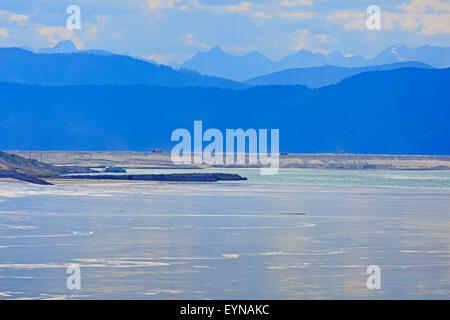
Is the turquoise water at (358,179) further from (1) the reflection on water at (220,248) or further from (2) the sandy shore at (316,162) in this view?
(2) the sandy shore at (316,162)

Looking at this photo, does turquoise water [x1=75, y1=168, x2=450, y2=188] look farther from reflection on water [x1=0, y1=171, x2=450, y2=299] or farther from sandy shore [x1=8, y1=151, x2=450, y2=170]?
sandy shore [x1=8, y1=151, x2=450, y2=170]

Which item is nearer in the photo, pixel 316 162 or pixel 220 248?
Result: pixel 220 248

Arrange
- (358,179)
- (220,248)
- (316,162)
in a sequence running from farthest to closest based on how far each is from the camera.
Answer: (316,162)
(358,179)
(220,248)

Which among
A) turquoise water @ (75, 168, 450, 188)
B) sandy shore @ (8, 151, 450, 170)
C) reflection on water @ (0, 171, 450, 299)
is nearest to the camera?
reflection on water @ (0, 171, 450, 299)

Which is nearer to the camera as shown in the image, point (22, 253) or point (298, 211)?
point (22, 253)

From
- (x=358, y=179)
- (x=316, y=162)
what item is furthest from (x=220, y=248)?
(x=316, y=162)

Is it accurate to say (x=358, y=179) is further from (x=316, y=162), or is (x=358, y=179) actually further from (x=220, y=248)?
(x=316, y=162)

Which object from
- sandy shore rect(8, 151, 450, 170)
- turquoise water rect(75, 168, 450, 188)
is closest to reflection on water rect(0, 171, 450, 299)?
turquoise water rect(75, 168, 450, 188)

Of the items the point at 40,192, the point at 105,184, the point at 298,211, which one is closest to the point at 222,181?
the point at 105,184
